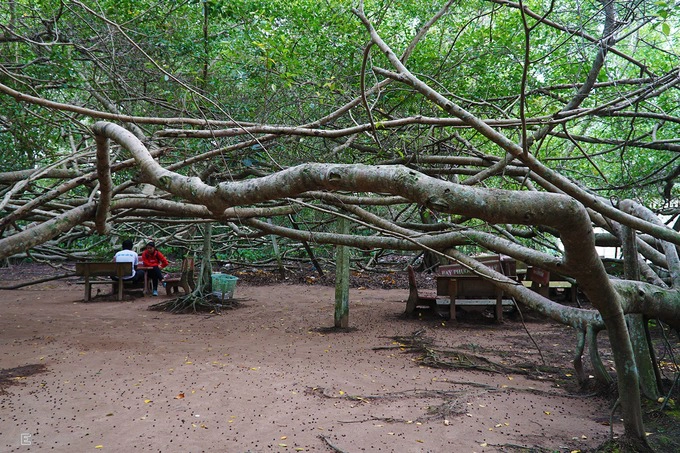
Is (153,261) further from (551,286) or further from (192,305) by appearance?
(551,286)

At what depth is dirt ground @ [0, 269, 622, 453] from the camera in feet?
15.1

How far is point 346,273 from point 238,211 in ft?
12.5

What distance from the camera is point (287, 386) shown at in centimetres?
611

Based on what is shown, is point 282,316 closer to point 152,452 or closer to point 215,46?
point 215,46

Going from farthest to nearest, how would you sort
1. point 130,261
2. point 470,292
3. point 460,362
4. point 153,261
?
point 153,261 < point 130,261 < point 470,292 < point 460,362

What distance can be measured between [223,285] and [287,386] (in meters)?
5.92

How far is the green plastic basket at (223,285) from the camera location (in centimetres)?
1171

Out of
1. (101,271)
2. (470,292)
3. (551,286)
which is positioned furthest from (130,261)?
(551,286)

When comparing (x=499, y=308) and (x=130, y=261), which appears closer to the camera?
(x=499, y=308)

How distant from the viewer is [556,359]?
24.6ft

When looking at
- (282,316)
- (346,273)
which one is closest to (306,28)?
(346,273)

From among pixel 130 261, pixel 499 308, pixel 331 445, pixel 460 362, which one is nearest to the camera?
pixel 331 445

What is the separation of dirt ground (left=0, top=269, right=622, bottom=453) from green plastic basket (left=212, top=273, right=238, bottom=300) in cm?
120

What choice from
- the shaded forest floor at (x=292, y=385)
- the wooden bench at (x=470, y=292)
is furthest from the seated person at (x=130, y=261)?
the wooden bench at (x=470, y=292)
